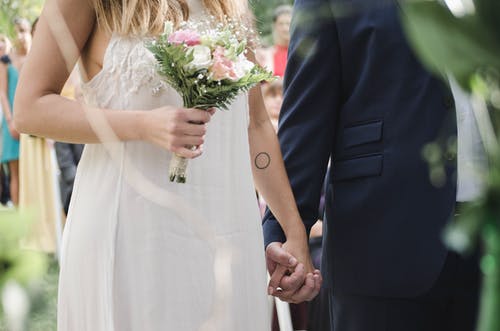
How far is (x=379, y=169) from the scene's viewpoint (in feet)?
7.48

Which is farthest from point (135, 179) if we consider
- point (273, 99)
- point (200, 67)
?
point (273, 99)

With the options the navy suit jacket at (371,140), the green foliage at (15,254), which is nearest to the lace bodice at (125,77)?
the navy suit jacket at (371,140)

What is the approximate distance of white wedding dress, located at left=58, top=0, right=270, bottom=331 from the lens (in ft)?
Answer: 6.79

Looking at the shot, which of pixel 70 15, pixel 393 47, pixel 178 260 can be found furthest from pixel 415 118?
pixel 70 15

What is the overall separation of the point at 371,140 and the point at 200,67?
0.55 m

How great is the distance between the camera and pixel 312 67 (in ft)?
7.80

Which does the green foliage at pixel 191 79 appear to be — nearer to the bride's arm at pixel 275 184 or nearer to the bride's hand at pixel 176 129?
the bride's hand at pixel 176 129

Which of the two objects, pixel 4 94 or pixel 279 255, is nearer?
pixel 279 255

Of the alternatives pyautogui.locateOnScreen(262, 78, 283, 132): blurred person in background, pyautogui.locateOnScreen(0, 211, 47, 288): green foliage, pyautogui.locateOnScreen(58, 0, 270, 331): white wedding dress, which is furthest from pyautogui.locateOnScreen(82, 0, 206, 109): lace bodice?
pyautogui.locateOnScreen(262, 78, 283, 132): blurred person in background

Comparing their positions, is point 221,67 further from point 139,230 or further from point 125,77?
point 139,230

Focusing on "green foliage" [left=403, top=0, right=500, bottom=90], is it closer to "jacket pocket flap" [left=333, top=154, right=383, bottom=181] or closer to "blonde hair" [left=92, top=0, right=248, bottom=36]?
"blonde hair" [left=92, top=0, right=248, bottom=36]

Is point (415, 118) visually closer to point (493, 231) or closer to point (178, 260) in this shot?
point (178, 260)

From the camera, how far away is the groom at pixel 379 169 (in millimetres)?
2236

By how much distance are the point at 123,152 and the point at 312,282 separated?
0.63 meters
